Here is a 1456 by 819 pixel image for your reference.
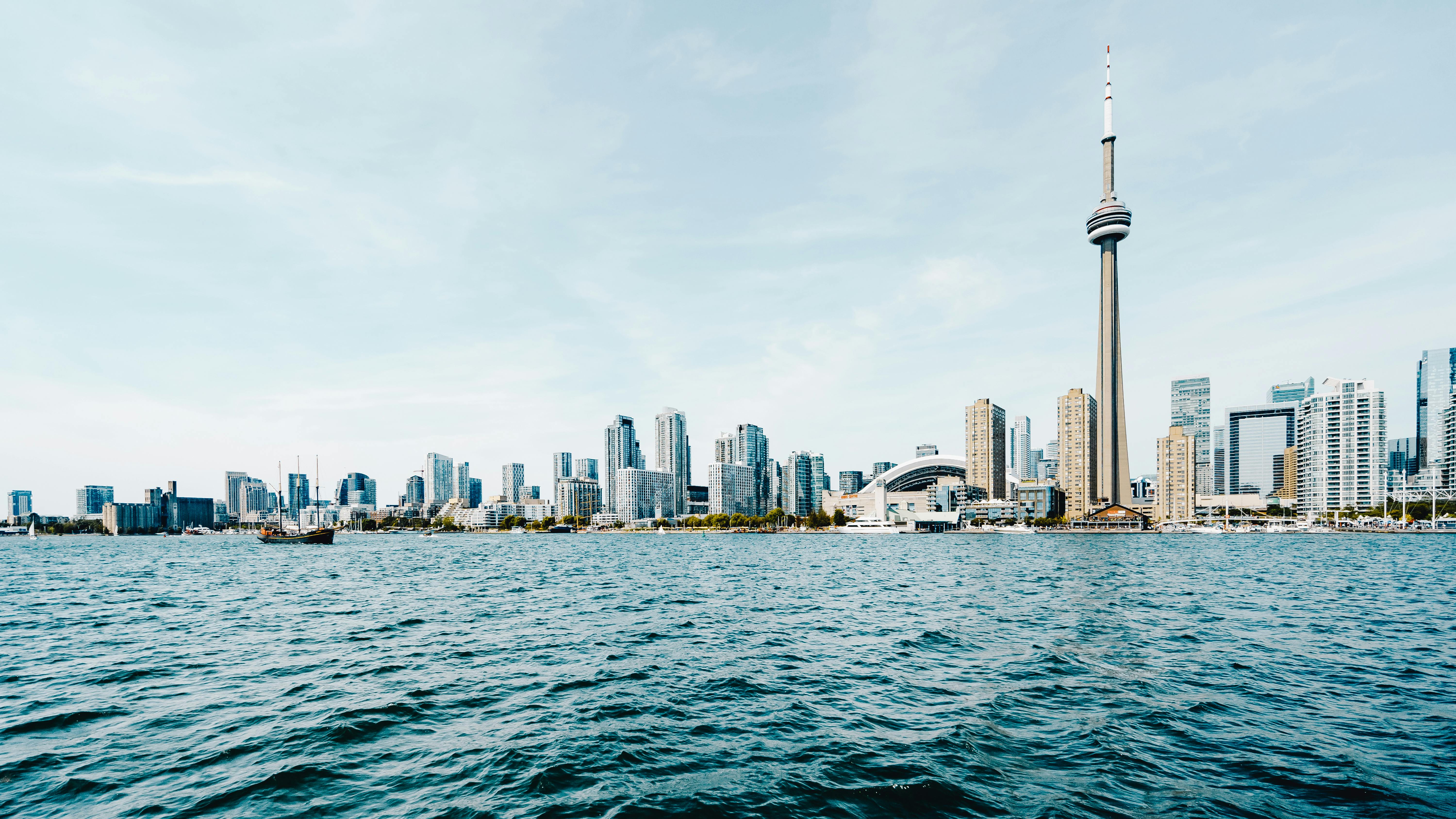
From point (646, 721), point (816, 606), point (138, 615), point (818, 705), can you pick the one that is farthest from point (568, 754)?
point (138, 615)

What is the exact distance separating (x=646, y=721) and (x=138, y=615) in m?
43.9

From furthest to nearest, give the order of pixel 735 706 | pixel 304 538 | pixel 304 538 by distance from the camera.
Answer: pixel 304 538, pixel 304 538, pixel 735 706

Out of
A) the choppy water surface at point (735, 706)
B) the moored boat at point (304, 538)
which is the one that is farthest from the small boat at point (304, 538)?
the choppy water surface at point (735, 706)

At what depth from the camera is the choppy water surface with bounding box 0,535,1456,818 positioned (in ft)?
46.1

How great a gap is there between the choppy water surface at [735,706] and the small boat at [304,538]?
137m

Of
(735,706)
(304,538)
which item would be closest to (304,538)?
(304,538)

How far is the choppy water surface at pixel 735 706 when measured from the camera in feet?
46.1

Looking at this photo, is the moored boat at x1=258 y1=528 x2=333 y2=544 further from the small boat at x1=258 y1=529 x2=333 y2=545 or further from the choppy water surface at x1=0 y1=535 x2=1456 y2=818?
the choppy water surface at x1=0 y1=535 x2=1456 y2=818

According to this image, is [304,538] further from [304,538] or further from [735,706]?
[735,706]

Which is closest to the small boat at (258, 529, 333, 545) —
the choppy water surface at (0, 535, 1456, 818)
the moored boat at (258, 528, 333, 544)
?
the moored boat at (258, 528, 333, 544)

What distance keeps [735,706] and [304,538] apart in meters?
199

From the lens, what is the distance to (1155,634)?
32.3 meters

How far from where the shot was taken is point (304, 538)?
583 feet

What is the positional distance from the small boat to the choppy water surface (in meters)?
137
